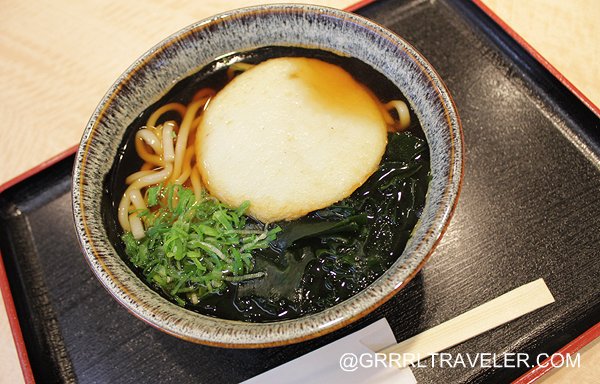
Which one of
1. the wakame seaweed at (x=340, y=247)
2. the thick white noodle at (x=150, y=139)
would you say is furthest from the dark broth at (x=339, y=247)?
the thick white noodle at (x=150, y=139)

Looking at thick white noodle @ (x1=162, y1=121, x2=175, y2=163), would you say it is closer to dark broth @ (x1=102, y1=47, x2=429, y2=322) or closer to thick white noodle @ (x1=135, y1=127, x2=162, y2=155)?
thick white noodle @ (x1=135, y1=127, x2=162, y2=155)

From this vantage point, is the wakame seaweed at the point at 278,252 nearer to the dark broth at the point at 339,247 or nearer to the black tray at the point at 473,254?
the dark broth at the point at 339,247

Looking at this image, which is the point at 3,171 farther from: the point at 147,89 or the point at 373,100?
the point at 373,100

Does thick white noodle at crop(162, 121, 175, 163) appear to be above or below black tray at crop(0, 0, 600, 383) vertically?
above

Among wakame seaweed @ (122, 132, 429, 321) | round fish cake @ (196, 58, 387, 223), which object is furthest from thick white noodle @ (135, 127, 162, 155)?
wakame seaweed @ (122, 132, 429, 321)

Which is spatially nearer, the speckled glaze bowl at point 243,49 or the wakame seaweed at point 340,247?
the speckled glaze bowl at point 243,49

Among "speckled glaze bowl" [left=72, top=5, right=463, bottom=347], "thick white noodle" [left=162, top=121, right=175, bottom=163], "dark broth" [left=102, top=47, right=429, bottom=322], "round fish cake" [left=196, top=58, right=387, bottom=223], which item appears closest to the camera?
"speckled glaze bowl" [left=72, top=5, right=463, bottom=347]

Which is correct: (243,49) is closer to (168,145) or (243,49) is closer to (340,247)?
(168,145)
